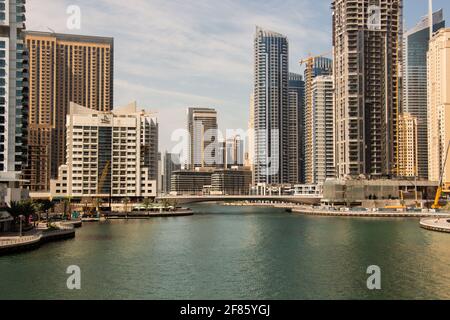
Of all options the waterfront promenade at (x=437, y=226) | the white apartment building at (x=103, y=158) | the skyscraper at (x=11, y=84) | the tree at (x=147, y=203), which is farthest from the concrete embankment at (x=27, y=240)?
the white apartment building at (x=103, y=158)

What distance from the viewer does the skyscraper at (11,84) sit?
11788cm

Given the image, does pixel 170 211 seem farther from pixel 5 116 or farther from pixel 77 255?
pixel 77 255

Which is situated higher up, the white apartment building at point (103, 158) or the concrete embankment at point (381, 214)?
the white apartment building at point (103, 158)

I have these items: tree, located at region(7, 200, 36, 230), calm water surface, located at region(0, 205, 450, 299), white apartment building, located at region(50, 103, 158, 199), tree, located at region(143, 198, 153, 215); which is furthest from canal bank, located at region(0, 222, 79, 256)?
white apartment building, located at region(50, 103, 158, 199)

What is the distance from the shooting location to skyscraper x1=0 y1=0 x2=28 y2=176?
117875mm

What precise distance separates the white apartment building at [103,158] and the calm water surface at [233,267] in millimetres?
95942

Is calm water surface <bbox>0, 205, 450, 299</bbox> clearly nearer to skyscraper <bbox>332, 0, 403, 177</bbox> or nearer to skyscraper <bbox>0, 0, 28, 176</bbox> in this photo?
skyscraper <bbox>0, 0, 28, 176</bbox>

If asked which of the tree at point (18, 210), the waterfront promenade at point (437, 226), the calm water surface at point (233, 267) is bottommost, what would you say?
the calm water surface at point (233, 267)

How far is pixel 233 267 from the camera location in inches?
2387

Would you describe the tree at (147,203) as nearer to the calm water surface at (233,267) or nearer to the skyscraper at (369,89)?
the skyscraper at (369,89)

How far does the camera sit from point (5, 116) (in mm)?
118938

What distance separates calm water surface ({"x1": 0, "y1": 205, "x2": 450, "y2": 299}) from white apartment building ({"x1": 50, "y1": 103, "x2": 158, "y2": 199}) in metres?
95.9

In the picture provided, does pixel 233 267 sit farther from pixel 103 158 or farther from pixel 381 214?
pixel 103 158
